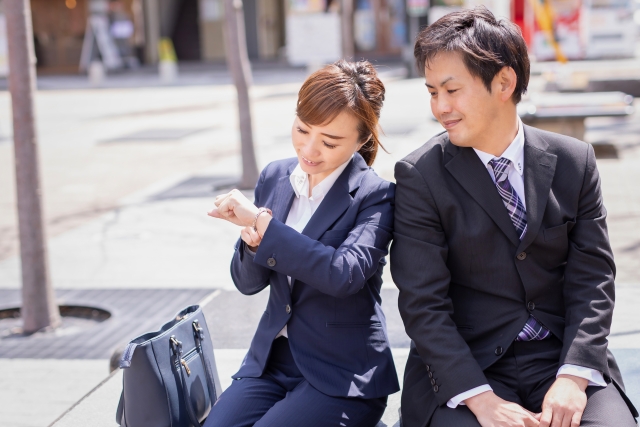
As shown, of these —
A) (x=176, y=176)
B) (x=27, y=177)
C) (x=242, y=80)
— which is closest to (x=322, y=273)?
(x=27, y=177)

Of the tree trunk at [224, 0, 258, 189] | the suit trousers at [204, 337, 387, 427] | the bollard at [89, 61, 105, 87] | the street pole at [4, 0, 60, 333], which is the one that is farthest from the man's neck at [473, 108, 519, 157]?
the bollard at [89, 61, 105, 87]

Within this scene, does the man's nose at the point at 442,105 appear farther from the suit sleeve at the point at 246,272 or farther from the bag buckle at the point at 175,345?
the bag buckle at the point at 175,345

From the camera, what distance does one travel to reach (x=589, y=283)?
2414 millimetres

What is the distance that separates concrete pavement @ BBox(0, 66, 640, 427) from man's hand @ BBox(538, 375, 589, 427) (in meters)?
0.74

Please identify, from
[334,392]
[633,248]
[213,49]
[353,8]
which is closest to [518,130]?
[334,392]

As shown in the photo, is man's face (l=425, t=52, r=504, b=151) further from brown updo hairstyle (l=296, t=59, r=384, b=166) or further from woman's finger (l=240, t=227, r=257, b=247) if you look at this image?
woman's finger (l=240, t=227, r=257, b=247)

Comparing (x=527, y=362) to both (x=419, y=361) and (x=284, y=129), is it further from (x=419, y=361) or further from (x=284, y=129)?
(x=284, y=129)

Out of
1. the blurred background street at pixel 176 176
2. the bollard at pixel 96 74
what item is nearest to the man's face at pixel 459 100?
the blurred background street at pixel 176 176

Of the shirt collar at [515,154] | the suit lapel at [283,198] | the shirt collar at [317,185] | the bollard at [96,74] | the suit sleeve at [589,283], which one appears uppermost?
the shirt collar at [515,154]

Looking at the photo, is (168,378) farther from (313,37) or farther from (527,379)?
(313,37)

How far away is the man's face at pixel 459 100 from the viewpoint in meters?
2.34

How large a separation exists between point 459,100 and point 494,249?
44 centimetres

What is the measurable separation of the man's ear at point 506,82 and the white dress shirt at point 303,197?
1.74 feet

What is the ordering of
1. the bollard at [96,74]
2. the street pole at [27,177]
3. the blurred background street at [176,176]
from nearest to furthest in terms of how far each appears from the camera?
the blurred background street at [176,176]
the street pole at [27,177]
the bollard at [96,74]
